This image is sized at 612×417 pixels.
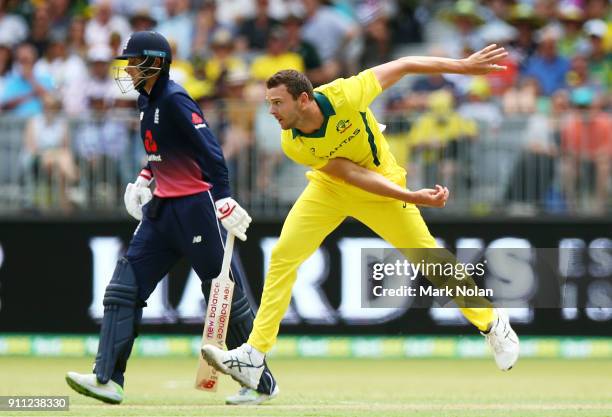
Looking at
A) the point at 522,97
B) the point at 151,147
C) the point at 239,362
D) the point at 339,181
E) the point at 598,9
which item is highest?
the point at 598,9

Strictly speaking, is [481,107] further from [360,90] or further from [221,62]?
[360,90]

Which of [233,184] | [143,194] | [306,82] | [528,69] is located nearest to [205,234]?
[143,194]

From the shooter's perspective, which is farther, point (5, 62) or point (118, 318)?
point (5, 62)

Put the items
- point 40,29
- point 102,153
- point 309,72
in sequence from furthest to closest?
point 40,29 → point 309,72 → point 102,153

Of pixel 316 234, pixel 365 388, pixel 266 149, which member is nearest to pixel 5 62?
pixel 266 149

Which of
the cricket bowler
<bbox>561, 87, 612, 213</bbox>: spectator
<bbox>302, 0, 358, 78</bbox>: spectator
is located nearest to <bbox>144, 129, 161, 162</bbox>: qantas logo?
the cricket bowler

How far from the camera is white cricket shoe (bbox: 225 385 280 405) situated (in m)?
9.53

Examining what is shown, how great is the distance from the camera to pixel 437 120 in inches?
579

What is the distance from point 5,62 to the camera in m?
17.2

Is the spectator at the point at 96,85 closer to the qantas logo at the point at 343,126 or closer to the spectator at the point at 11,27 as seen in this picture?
the spectator at the point at 11,27

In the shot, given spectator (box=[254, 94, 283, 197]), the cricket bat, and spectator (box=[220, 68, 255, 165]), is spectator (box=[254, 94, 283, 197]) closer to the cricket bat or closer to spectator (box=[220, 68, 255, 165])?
spectator (box=[220, 68, 255, 165])

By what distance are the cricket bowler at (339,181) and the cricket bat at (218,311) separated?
0.52 ft

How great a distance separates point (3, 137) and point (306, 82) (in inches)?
275

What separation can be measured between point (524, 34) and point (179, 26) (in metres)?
4.28
